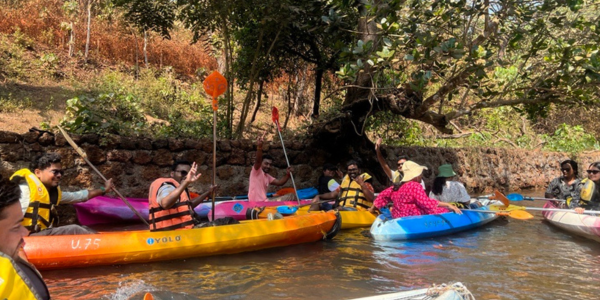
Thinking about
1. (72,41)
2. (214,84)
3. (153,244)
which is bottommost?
(153,244)

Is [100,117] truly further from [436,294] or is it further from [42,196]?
[436,294]

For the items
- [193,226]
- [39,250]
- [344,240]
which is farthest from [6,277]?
[344,240]

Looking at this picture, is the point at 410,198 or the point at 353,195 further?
the point at 353,195

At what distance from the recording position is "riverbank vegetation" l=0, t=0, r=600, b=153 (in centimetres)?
752

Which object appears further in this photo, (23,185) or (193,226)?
(193,226)

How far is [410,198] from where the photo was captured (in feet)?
23.0

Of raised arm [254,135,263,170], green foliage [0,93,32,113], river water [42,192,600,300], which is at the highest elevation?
green foliage [0,93,32,113]

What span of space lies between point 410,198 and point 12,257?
19.0 feet

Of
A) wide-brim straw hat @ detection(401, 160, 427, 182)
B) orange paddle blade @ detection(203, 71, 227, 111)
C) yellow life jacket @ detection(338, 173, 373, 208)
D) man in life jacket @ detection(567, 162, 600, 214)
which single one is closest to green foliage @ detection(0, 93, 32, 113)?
orange paddle blade @ detection(203, 71, 227, 111)

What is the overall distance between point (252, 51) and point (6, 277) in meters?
9.45

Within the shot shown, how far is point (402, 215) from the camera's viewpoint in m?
7.18

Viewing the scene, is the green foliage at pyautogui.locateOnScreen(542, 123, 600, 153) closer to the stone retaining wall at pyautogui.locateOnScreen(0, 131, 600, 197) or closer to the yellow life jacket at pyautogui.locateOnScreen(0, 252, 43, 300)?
the stone retaining wall at pyautogui.locateOnScreen(0, 131, 600, 197)

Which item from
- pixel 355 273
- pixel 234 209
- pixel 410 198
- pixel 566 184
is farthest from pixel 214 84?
pixel 566 184

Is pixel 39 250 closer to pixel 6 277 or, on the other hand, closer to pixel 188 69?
pixel 6 277
